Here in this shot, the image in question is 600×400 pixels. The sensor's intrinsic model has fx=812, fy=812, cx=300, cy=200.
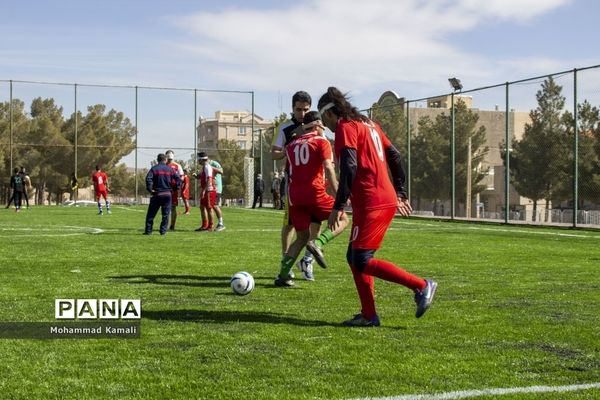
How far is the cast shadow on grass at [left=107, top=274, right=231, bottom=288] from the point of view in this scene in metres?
Answer: 8.89

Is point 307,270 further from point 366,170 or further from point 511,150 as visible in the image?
point 511,150

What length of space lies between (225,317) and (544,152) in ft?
98.9

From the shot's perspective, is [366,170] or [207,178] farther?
[207,178]

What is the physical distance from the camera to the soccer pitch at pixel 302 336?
429 centimetres

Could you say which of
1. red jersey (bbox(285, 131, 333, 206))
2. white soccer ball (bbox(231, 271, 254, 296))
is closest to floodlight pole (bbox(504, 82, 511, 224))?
red jersey (bbox(285, 131, 333, 206))

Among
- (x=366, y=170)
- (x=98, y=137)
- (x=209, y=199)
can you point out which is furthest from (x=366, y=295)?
(x=98, y=137)

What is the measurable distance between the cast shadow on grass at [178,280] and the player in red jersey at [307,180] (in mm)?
830

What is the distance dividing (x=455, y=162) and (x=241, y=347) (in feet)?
98.0

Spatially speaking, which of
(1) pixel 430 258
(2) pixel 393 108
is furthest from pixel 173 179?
(2) pixel 393 108

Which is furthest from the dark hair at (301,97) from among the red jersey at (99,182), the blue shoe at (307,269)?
the red jersey at (99,182)

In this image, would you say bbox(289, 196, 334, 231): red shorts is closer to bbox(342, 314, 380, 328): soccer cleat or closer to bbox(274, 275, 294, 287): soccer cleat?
bbox(274, 275, 294, 287): soccer cleat

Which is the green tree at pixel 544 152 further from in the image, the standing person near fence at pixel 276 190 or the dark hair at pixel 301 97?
the dark hair at pixel 301 97

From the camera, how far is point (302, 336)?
5.73 metres

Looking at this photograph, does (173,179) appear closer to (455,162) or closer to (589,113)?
(589,113)
